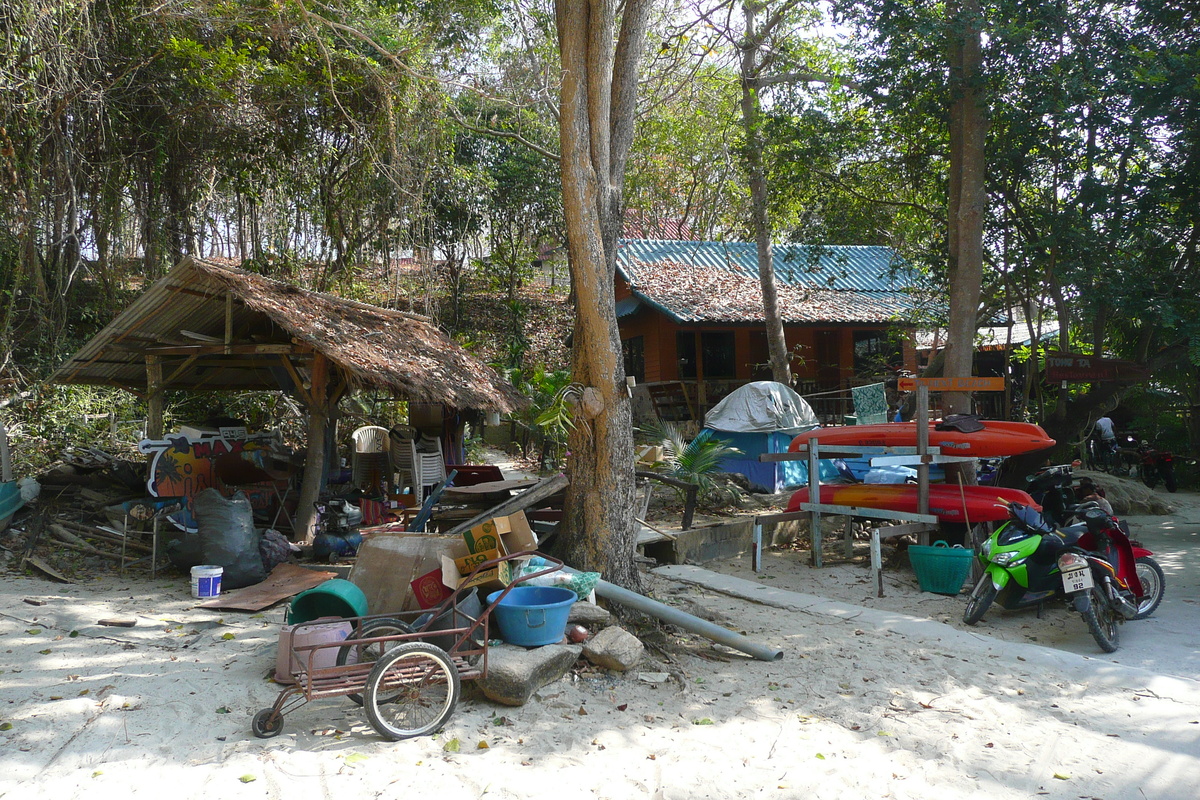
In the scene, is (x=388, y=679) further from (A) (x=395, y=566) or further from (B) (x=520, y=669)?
(A) (x=395, y=566)

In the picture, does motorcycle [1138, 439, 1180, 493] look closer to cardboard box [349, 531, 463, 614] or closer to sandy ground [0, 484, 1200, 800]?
sandy ground [0, 484, 1200, 800]

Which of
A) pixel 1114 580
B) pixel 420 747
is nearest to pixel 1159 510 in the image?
pixel 1114 580

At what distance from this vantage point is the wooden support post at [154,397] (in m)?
8.25

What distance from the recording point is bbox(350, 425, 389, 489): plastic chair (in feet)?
37.4

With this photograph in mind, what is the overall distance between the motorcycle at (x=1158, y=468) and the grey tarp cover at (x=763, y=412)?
6.85 m

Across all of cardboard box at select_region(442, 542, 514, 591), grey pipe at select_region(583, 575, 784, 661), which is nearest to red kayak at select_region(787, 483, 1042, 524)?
grey pipe at select_region(583, 575, 784, 661)

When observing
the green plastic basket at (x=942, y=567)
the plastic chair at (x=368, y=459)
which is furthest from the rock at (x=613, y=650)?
the plastic chair at (x=368, y=459)

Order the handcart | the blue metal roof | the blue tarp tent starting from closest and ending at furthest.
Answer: the handcart → the blue tarp tent → the blue metal roof

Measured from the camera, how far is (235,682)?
476 cm

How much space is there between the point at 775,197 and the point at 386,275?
27.1 feet

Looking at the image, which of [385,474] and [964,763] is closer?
[964,763]

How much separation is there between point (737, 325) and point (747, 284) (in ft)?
4.82

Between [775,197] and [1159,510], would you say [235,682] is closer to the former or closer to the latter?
[775,197]

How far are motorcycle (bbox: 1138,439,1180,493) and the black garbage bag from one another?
1516cm
